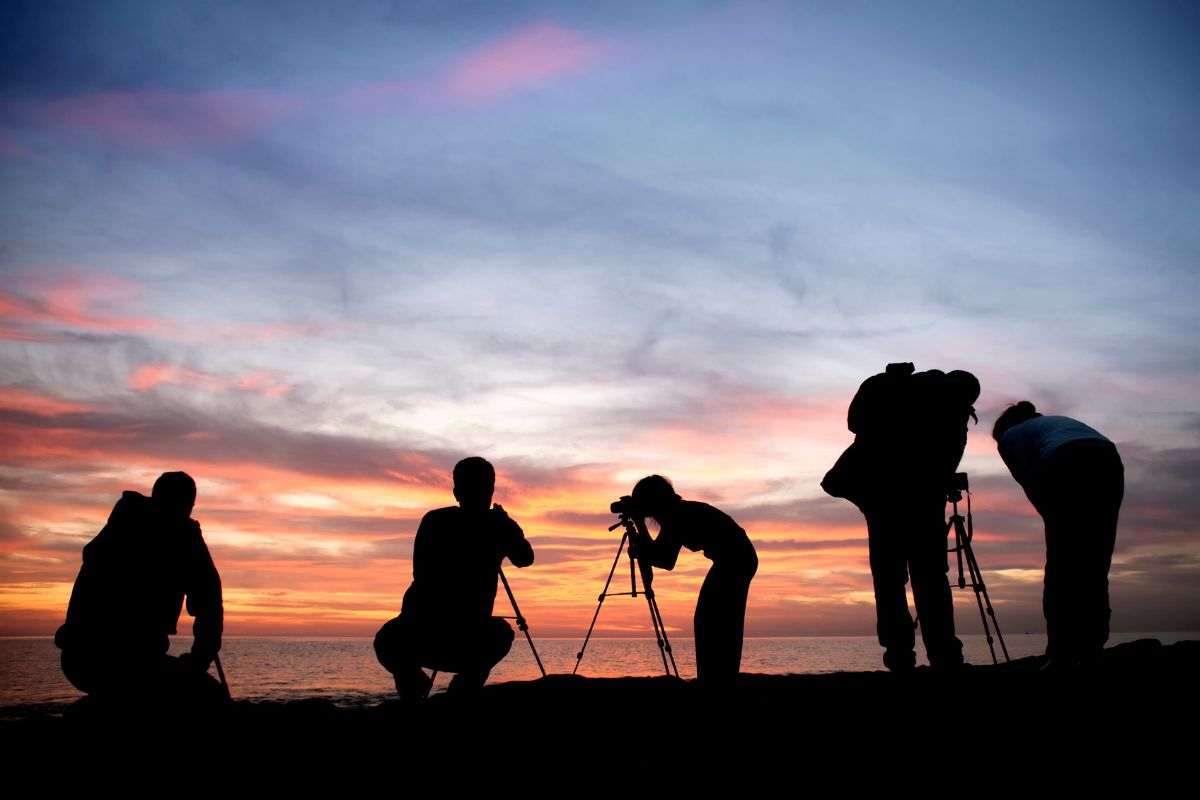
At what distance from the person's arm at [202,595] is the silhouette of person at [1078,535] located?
595 cm

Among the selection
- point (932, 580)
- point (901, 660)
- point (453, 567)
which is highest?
point (453, 567)

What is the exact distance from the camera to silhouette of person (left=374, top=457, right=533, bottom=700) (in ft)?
20.1

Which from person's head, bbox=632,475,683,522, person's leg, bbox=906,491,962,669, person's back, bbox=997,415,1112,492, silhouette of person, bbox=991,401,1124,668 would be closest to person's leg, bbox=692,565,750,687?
person's head, bbox=632,475,683,522

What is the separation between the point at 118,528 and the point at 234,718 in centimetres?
164

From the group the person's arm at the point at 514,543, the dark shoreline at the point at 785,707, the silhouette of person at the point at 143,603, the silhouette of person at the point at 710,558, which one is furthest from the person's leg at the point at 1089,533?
the silhouette of person at the point at 143,603

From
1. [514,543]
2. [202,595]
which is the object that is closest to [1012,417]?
[514,543]

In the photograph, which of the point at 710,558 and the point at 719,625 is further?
the point at 710,558

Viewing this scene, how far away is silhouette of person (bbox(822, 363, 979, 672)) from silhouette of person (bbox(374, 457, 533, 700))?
2.82 m

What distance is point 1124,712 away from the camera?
4355mm

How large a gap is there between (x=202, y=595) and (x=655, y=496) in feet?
11.2

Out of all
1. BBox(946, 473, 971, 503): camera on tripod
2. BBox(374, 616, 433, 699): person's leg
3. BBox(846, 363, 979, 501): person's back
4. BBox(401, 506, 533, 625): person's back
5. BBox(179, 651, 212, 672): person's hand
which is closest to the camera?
BBox(179, 651, 212, 672): person's hand

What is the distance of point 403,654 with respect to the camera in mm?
6105

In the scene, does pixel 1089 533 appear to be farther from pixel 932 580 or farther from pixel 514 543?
pixel 514 543

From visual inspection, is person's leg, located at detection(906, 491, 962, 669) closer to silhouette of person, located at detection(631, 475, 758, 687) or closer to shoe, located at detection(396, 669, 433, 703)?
silhouette of person, located at detection(631, 475, 758, 687)
